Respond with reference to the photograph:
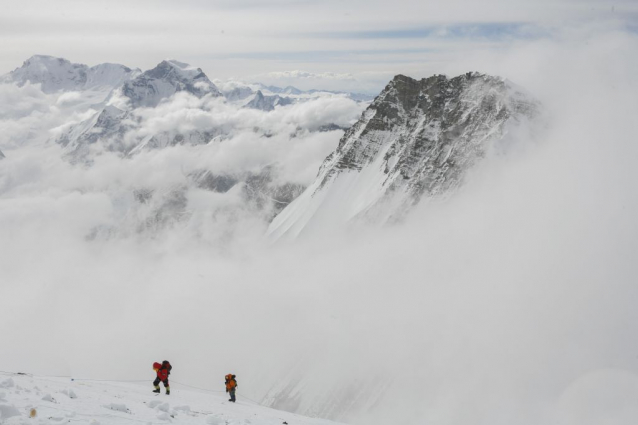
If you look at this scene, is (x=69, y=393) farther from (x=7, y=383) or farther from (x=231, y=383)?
(x=231, y=383)

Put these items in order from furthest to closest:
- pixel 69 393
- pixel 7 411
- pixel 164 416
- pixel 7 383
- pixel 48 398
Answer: pixel 69 393, pixel 7 383, pixel 164 416, pixel 48 398, pixel 7 411

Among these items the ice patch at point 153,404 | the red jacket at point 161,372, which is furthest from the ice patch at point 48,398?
the red jacket at point 161,372

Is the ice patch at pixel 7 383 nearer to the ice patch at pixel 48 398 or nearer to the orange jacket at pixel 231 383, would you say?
the ice patch at pixel 48 398

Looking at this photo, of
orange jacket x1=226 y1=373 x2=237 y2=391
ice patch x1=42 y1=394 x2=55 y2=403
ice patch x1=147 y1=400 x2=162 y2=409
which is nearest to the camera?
ice patch x1=42 y1=394 x2=55 y2=403

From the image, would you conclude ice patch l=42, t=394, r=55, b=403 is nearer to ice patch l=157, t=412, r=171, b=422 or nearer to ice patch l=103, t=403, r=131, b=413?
ice patch l=103, t=403, r=131, b=413

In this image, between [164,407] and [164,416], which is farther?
[164,407]

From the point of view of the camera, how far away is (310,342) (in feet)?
516

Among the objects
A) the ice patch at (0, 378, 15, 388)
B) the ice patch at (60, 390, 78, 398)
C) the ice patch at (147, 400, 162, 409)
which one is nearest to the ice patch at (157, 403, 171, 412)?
the ice patch at (147, 400, 162, 409)

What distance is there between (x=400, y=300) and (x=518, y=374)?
215 feet

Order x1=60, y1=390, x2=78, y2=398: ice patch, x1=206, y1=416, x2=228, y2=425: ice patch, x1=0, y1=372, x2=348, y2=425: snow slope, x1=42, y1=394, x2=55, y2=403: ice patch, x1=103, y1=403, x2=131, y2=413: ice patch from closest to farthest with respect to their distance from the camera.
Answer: x1=0, y1=372, x2=348, y2=425: snow slope
x1=42, y1=394, x2=55, y2=403: ice patch
x1=103, y1=403, x2=131, y2=413: ice patch
x1=206, y1=416, x2=228, y2=425: ice patch
x1=60, y1=390, x2=78, y2=398: ice patch

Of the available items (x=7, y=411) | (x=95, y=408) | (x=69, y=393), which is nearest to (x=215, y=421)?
(x=95, y=408)

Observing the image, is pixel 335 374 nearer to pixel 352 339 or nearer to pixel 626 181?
pixel 352 339

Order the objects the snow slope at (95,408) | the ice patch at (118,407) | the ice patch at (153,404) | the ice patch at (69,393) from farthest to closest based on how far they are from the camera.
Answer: the ice patch at (153,404), the ice patch at (69,393), the ice patch at (118,407), the snow slope at (95,408)

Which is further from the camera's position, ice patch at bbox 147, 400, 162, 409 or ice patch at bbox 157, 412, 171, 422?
ice patch at bbox 147, 400, 162, 409
